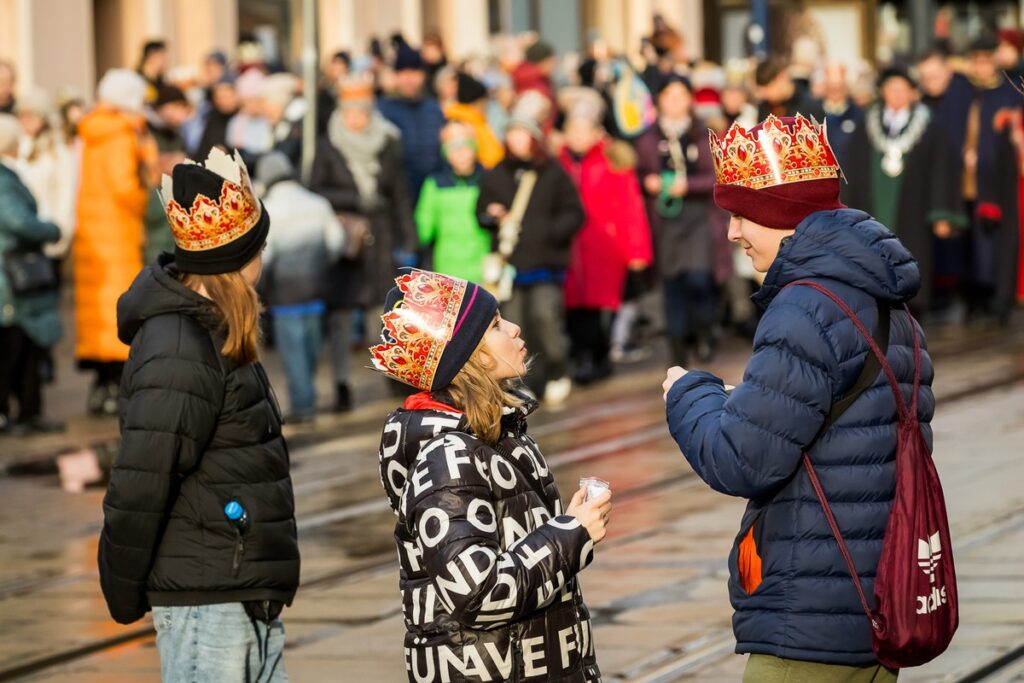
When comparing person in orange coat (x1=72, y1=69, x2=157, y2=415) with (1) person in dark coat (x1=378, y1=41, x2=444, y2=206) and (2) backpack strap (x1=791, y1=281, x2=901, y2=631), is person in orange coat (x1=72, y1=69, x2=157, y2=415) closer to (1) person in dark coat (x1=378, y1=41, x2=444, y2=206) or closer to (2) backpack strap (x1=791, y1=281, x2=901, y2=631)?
(1) person in dark coat (x1=378, y1=41, x2=444, y2=206)

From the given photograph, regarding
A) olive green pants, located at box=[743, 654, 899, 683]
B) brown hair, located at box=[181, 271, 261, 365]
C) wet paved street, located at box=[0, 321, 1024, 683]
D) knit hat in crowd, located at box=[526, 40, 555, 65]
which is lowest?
wet paved street, located at box=[0, 321, 1024, 683]

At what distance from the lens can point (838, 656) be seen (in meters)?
4.78

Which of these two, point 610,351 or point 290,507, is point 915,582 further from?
point 610,351

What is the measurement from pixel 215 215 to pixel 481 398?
4.20 ft

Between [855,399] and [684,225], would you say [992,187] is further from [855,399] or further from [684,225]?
[855,399]

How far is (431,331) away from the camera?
4.73 metres

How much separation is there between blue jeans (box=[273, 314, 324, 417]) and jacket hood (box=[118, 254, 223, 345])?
30.7ft

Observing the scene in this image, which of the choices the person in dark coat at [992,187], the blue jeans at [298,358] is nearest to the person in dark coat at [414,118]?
the person in dark coat at [992,187]

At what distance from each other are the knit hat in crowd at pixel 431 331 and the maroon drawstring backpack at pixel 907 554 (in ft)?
2.23

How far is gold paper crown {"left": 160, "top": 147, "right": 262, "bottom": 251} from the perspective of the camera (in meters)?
5.75

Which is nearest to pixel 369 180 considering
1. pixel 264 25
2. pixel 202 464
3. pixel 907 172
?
pixel 907 172

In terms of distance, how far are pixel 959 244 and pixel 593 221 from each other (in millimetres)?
3809

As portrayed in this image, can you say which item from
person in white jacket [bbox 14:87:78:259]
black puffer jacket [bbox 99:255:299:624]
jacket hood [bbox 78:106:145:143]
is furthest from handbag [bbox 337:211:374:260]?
black puffer jacket [bbox 99:255:299:624]

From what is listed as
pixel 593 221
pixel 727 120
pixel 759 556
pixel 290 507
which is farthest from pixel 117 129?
pixel 759 556
